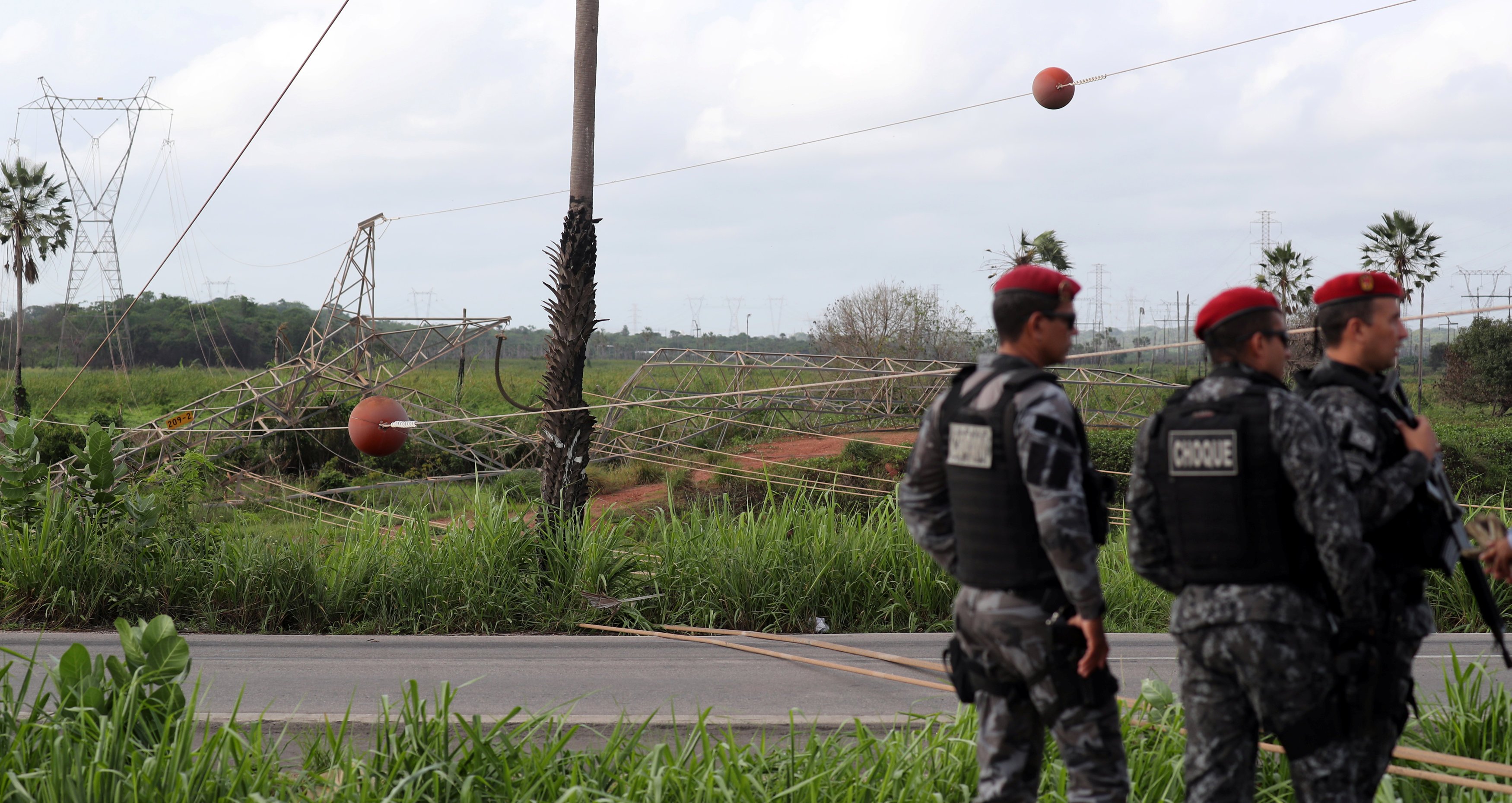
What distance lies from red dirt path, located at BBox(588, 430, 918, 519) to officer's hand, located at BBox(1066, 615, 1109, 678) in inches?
477

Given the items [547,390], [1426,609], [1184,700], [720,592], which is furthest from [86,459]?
[1426,609]

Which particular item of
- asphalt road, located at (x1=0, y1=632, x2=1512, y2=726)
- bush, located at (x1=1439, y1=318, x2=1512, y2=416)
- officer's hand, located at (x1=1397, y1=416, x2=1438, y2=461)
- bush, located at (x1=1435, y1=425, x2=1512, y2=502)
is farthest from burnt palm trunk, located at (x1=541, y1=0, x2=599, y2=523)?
bush, located at (x1=1439, y1=318, x2=1512, y2=416)

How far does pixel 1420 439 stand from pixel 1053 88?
426 centimetres

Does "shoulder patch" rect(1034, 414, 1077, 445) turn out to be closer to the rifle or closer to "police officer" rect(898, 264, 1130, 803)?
"police officer" rect(898, 264, 1130, 803)

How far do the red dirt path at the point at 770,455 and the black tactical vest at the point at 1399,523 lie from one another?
12312mm

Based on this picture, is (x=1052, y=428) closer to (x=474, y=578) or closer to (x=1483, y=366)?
(x=474, y=578)

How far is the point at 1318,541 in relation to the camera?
8.18ft

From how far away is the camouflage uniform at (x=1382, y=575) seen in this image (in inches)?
101

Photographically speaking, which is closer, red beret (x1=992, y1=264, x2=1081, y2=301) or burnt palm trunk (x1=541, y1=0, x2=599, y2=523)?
red beret (x1=992, y1=264, x2=1081, y2=301)

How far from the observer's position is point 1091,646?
Result: 259 cm

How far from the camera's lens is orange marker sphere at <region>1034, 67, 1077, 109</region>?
6.37 meters

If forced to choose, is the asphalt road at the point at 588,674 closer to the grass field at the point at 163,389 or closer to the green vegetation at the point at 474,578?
the green vegetation at the point at 474,578

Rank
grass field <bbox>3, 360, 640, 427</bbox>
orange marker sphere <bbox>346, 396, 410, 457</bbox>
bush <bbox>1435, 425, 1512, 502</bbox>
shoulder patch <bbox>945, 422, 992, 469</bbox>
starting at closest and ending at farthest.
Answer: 1. shoulder patch <bbox>945, 422, 992, 469</bbox>
2. orange marker sphere <bbox>346, 396, 410, 457</bbox>
3. bush <bbox>1435, 425, 1512, 502</bbox>
4. grass field <bbox>3, 360, 640, 427</bbox>

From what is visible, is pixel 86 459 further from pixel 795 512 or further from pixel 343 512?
pixel 343 512
